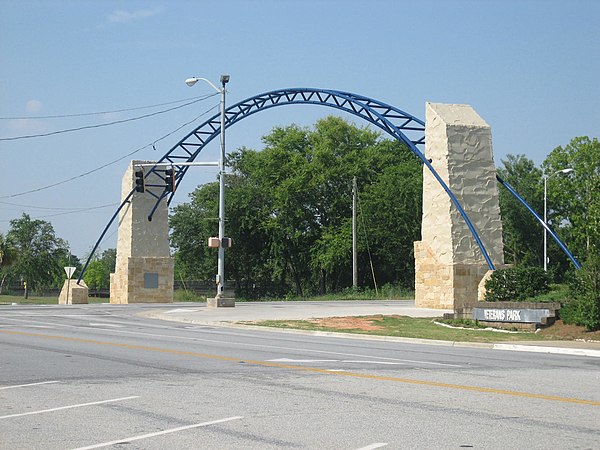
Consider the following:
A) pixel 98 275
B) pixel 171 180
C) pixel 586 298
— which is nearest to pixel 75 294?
pixel 171 180

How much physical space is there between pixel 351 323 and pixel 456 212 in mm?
13526

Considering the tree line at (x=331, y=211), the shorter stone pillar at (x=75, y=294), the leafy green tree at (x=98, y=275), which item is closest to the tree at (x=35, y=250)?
the tree line at (x=331, y=211)

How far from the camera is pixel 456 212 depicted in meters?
41.3

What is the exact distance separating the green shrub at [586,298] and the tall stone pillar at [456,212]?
47.7ft

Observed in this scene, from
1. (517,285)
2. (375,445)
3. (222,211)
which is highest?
(222,211)

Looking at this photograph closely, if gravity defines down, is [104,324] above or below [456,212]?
below

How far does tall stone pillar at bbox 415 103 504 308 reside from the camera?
41.0 metres

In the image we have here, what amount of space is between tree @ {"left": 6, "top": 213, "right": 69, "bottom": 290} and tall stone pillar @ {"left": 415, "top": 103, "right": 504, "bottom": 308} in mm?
63990

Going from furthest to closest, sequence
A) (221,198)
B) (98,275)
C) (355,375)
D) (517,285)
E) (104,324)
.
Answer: (98,275)
(221,198)
(517,285)
(104,324)
(355,375)

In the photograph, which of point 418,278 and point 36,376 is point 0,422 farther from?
point 418,278

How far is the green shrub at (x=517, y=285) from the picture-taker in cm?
3095

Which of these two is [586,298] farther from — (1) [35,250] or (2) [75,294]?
(1) [35,250]

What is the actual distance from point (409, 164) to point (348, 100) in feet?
96.6

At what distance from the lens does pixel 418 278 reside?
4291cm
